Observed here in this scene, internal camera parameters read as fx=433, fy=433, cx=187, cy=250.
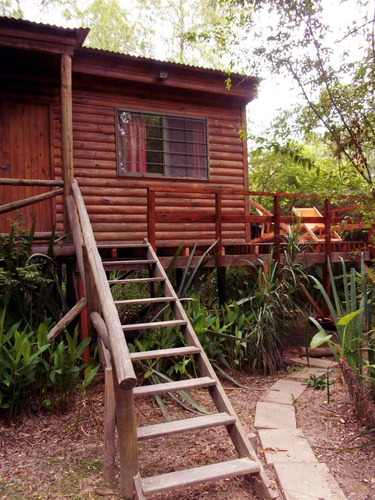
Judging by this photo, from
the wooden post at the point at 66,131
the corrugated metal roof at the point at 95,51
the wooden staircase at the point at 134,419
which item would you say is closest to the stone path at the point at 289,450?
the wooden staircase at the point at 134,419

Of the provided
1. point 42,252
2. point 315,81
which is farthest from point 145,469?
point 315,81

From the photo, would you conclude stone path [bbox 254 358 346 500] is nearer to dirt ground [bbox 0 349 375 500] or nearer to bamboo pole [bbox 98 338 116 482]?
dirt ground [bbox 0 349 375 500]

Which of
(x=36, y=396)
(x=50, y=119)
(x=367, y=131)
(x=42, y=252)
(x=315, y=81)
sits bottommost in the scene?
(x=36, y=396)

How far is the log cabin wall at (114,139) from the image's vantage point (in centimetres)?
686

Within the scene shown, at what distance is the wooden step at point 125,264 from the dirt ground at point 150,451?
134 centimetres

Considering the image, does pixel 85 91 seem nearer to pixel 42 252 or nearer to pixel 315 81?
pixel 42 252

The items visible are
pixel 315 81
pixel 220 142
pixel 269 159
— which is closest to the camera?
pixel 315 81

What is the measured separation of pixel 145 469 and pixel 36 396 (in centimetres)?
139

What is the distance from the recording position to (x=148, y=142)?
7.48 meters

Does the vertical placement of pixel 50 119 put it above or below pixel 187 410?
above

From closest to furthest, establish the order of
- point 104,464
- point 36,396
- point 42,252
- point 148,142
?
point 104,464 < point 36,396 < point 42,252 < point 148,142

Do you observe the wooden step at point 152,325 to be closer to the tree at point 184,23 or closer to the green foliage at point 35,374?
Answer: the green foliage at point 35,374

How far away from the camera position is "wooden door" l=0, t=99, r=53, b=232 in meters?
6.53

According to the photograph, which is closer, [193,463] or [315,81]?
[193,463]
